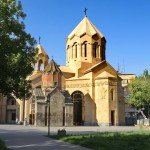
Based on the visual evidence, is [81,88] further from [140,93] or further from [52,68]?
[140,93]

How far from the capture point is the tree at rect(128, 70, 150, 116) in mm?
57553

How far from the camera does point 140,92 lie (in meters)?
58.2

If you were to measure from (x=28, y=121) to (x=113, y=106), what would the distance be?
14.1 meters

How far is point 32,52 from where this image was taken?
24.6m

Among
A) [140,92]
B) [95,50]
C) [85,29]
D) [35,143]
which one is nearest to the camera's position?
[35,143]

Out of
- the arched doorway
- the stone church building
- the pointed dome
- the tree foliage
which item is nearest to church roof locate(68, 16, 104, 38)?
the stone church building

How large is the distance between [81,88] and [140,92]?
31.4 ft

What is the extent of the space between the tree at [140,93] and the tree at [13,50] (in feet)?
117

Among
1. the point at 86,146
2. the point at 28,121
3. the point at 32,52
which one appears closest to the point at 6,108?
the point at 28,121

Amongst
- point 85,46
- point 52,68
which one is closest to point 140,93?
point 85,46

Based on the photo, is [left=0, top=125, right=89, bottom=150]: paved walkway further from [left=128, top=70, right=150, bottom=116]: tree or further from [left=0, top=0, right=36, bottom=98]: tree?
[left=128, top=70, right=150, bottom=116]: tree

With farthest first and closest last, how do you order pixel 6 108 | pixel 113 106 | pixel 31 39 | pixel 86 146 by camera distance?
pixel 6 108
pixel 113 106
pixel 31 39
pixel 86 146

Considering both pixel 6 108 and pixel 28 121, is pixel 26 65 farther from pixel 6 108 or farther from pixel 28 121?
pixel 6 108

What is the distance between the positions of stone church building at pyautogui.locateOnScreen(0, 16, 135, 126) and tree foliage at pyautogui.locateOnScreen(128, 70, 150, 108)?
2128 millimetres
